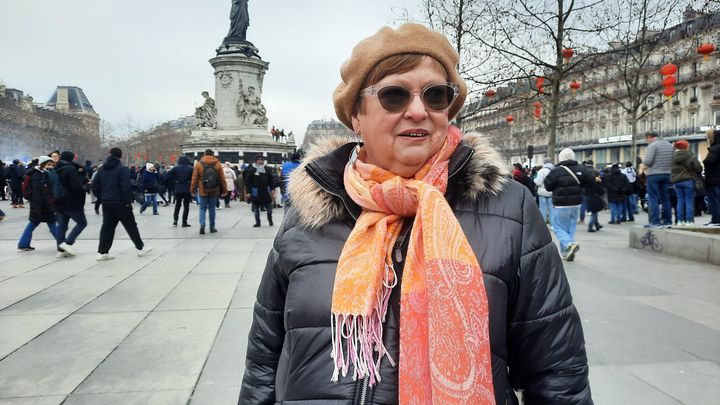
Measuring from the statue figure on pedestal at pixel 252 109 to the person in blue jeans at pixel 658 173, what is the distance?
22.1 metres

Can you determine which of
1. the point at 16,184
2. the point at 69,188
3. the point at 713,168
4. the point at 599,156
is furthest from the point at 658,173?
the point at 599,156

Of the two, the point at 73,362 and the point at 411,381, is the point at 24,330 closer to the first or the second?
the point at 73,362

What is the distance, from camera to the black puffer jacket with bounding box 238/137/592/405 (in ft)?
4.61

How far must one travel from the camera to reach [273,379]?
1.67 metres

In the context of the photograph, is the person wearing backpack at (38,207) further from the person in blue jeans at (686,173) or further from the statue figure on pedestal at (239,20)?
the statue figure on pedestal at (239,20)

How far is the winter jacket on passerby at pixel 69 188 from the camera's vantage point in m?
8.14

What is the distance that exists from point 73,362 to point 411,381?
327 cm

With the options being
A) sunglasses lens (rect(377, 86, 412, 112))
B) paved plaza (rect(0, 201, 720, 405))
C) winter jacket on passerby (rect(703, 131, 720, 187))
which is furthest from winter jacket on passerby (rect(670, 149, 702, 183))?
sunglasses lens (rect(377, 86, 412, 112))

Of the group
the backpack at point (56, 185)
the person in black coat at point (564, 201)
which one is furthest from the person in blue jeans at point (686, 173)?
the backpack at point (56, 185)

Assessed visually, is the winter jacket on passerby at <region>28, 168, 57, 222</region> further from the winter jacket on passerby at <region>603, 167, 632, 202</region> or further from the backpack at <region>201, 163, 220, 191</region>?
the winter jacket on passerby at <region>603, 167, 632, 202</region>

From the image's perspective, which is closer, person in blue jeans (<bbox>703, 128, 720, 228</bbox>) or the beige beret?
the beige beret

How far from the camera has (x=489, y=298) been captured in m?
1.41

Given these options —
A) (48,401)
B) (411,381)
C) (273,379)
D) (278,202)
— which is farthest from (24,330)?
(278,202)

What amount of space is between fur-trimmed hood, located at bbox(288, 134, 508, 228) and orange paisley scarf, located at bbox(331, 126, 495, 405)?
0.28ft
